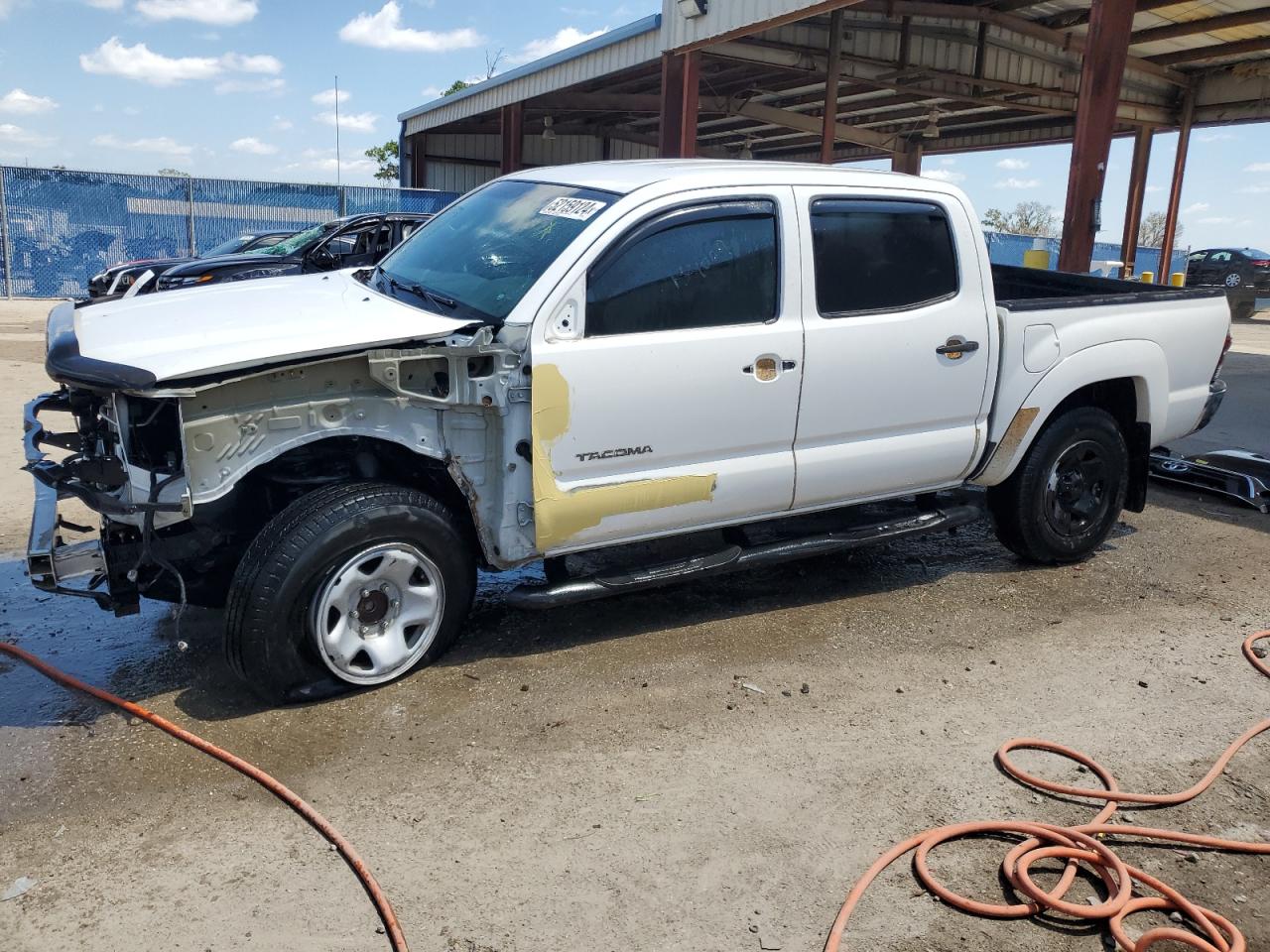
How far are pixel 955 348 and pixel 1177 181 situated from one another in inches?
701

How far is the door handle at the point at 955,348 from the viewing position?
15.5 ft

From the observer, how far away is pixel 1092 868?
297 centimetres

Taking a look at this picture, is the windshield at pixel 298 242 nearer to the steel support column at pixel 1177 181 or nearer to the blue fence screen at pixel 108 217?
the blue fence screen at pixel 108 217

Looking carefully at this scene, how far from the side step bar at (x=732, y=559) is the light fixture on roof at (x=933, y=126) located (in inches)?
662

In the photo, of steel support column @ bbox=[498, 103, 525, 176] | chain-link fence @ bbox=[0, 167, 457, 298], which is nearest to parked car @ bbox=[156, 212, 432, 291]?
chain-link fence @ bbox=[0, 167, 457, 298]

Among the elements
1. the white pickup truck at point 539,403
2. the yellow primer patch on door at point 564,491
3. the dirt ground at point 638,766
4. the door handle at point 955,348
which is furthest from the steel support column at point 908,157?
the yellow primer patch on door at point 564,491

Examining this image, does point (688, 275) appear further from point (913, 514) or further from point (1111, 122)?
point (1111, 122)

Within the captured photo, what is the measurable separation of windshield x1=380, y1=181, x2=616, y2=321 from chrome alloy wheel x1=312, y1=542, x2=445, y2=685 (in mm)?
994

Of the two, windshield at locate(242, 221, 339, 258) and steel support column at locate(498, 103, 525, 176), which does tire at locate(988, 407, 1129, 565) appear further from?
steel support column at locate(498, 103, 525, 176)

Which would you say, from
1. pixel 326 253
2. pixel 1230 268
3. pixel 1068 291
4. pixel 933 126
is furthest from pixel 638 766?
pixel 1230 268

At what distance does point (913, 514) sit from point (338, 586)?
2807mm

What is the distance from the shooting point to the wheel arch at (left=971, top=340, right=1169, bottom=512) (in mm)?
5102

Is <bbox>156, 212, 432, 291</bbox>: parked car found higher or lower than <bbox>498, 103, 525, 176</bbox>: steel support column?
lower

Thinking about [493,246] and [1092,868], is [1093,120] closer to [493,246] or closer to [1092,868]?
[493,246]
